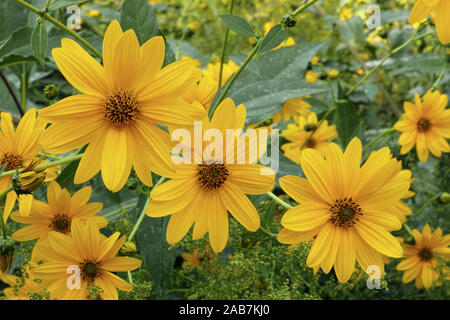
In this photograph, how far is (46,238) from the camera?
25.7 inches

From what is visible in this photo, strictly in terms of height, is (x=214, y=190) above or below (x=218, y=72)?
below

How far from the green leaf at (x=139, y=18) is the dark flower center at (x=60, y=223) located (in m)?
0.31

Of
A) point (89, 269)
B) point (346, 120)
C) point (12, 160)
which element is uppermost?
point (346, 120)

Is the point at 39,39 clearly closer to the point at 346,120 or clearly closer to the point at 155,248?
the point at 155,248

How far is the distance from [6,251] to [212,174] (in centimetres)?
33

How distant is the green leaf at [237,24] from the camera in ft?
1.94

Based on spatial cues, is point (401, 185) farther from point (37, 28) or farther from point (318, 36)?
point (318, 36)

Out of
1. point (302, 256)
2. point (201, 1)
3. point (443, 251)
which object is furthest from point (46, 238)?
point (201, 1)

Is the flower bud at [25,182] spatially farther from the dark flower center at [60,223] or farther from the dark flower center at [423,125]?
the dark flower center at [423,125]

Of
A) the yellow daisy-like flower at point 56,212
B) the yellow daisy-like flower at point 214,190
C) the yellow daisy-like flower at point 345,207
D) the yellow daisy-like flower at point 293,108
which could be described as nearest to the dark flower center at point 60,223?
the yellow daisy-like flower at point 56,212

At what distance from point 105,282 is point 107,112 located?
10.7 inches

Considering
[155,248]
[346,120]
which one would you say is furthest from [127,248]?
[346,120]

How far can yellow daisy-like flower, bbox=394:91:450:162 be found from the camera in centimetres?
86

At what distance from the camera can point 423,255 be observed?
894 millimetres
